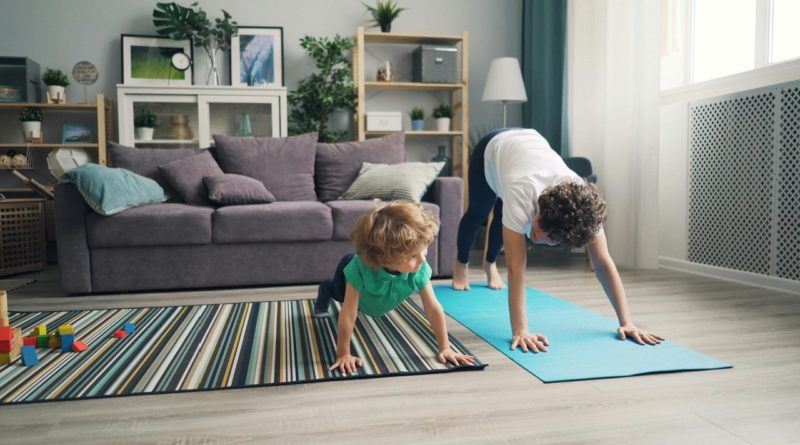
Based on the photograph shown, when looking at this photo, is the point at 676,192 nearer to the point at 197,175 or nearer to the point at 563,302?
the point at 563,302

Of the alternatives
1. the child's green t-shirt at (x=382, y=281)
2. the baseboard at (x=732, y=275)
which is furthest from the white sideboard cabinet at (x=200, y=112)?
the child's green t-shirt at (x=382, y=281)

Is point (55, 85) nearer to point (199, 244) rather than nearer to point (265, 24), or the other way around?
point (265, 24)

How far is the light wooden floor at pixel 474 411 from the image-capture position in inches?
50.3

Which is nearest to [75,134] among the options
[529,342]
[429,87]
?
[429,87]

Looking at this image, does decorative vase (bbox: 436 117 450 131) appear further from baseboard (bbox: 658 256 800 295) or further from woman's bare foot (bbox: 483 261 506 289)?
woman's bare foot (bbox: 483 261 506 289)

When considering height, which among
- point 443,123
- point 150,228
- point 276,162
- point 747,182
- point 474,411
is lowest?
point 474,411

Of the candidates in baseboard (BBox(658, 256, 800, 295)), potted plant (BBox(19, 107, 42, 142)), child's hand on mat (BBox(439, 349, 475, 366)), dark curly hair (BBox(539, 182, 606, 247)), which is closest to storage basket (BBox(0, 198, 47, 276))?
potted plant (BBox(19, 107, 42, 142))

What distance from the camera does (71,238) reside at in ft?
9.27

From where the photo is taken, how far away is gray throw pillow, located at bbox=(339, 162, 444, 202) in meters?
3.24

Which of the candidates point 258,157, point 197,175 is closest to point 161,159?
point 197,175

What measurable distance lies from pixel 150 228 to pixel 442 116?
8.91 ft

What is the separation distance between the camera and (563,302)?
8.46 feet

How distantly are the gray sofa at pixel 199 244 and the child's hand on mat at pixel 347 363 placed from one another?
1.41m

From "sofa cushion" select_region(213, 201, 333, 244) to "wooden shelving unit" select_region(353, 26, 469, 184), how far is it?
171cm
